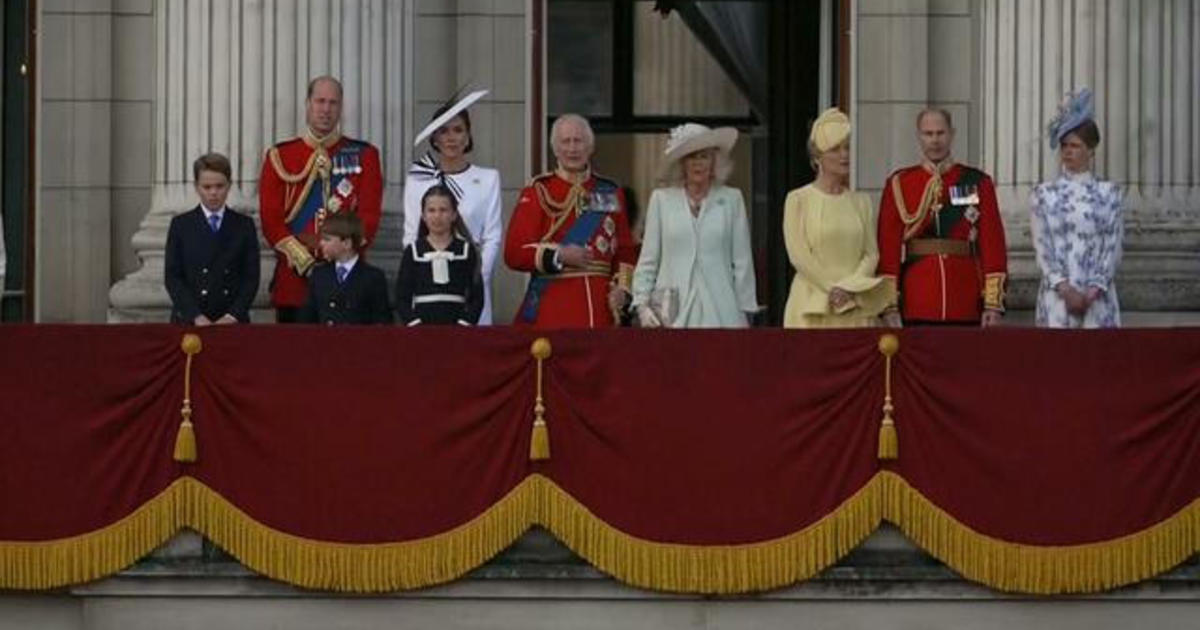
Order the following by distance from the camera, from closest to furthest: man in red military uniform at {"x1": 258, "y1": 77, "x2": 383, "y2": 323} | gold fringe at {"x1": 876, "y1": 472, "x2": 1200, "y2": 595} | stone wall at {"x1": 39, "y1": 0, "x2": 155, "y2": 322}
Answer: gold fringe at {"x1": 876, "y1": 472, "x2": 1200, "y2": 595} → man in red military uniform at {"x1": 258, "y1": 77, "x2": 383, "y2": 323} → stone wall at {"x1": 39, "y1": 0, "x2": 155, "y2": 322}

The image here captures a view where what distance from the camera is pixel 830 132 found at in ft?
57.0

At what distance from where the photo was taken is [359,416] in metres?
16.2

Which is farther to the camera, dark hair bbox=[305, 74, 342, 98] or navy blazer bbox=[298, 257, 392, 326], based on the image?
dark hair bbox=[305, 74, 342, 98]

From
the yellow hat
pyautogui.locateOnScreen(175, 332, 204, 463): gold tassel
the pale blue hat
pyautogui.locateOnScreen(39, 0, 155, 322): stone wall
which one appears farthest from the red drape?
pyautogui.locateOnScreen(39, 0, 155, 322): stone wall

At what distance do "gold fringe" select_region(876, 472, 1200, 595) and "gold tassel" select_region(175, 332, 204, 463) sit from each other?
312 centimetres

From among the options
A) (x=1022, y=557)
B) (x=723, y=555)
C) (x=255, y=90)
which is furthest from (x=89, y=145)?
(x=1022, y=557)

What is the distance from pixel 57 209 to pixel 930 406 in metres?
6.05

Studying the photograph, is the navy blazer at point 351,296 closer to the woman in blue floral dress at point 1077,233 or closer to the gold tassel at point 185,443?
the gold tassel at point 185,443

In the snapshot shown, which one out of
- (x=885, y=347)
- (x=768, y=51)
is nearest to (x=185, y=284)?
(x=885, y=347)

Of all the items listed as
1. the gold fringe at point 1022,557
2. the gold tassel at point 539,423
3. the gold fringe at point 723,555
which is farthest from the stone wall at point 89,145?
the gold fringe at point 1022,557

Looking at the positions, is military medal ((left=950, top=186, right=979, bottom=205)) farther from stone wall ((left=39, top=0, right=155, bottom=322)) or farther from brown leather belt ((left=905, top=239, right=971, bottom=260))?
stone wall ((left=39, top=0, right=155, bottom=322))

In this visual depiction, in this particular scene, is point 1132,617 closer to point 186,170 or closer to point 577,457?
point 577,457

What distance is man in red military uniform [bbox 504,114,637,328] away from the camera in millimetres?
17844

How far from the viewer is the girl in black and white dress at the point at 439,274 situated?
1730cm
